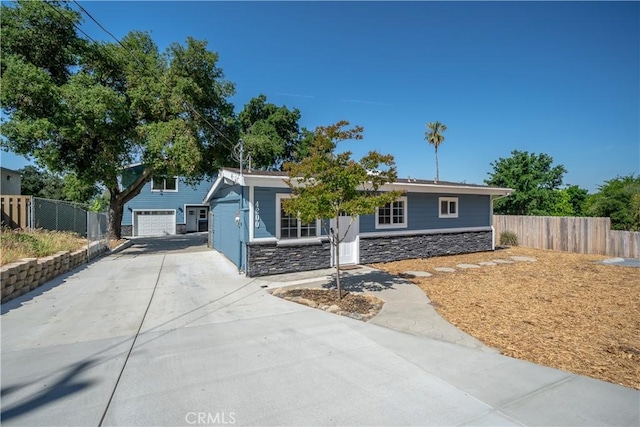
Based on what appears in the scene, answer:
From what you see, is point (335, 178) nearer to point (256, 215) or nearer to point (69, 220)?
point (256, 215)

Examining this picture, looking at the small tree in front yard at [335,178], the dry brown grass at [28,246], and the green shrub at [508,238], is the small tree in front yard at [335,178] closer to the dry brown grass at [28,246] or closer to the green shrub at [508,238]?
the dry brown grass at [28,246]

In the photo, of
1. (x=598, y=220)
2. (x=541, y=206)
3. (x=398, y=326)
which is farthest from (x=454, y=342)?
(x=541, y=206)

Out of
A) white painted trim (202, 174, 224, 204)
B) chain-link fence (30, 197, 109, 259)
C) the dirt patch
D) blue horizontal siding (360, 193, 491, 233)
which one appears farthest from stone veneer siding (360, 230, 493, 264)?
chain-link fence (30, 197, 109, 259)

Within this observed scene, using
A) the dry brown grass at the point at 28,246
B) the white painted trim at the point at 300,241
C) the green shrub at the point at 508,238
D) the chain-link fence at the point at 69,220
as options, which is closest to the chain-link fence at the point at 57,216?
the chain-link fence at the point at 69,220

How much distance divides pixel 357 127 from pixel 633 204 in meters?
15.7

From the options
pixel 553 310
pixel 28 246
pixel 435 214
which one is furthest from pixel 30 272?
pixel 435 214

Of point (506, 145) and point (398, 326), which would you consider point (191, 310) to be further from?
point (506, 145)

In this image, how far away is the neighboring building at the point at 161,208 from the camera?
23656mm

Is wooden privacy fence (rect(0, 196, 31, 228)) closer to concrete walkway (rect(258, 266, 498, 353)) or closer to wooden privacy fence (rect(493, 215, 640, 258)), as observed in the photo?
concrete walkway (rect(258, 266, 498, 353))

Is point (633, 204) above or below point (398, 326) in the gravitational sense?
above

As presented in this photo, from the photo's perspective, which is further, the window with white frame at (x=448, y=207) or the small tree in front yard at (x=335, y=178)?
the window with white frame at (x=448, y=207)

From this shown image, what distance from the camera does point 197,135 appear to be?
1593 cm

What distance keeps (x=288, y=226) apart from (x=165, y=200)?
19.2m

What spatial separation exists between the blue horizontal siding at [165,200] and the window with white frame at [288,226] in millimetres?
16404
